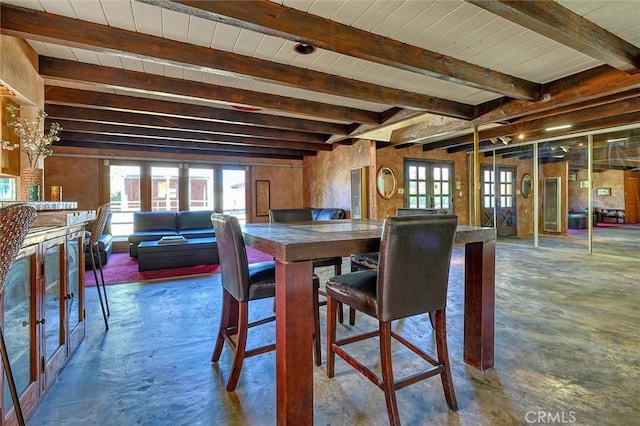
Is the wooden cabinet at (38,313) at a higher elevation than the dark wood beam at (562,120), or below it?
below

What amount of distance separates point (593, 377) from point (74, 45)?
413 centimetres

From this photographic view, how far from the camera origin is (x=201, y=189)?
775cm

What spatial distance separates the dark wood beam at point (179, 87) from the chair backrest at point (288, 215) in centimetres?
162

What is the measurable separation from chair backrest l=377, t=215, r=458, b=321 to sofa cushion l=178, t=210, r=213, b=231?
18.6 feet

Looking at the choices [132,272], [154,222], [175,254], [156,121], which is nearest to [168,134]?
[156,121]

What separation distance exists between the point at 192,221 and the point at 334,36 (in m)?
5.34

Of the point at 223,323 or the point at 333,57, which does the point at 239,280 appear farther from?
the point at 333,57

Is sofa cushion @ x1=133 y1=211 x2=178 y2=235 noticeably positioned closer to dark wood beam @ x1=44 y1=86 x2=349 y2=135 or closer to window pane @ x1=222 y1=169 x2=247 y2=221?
window pane @ x1=222 y1=169 x2=247 y2=221

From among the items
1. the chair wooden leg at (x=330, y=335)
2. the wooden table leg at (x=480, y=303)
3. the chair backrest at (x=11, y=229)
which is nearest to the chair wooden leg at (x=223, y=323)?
the chair wooden leg at (x=330, y=335)

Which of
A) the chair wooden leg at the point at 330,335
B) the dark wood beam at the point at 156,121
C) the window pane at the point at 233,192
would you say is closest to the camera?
the chair wooden leg at the point at 330,335

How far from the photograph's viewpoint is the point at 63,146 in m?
6.32

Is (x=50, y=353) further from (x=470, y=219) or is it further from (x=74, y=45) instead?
(x=470, y=219)

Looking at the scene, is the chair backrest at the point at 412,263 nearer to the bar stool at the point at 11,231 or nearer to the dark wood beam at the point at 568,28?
the bar stool at the point at 11,231

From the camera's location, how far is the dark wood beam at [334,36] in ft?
6.11
